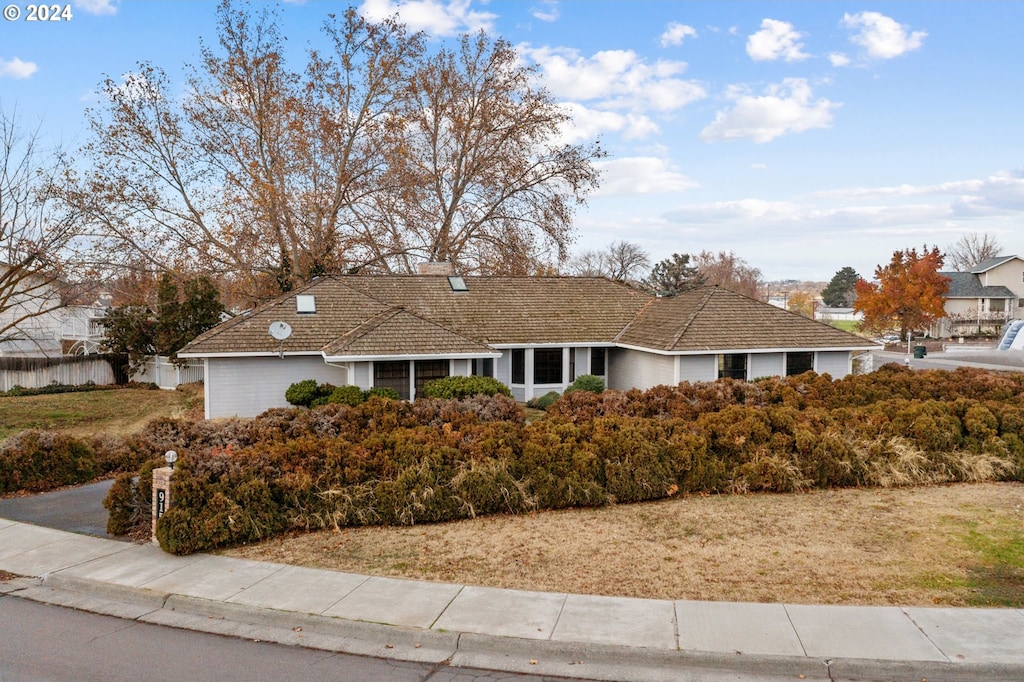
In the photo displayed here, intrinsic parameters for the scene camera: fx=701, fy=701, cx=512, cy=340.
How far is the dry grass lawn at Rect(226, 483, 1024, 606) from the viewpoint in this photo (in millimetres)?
7457

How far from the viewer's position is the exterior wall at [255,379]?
21344 mm

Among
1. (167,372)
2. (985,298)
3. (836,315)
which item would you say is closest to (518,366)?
(167,372)

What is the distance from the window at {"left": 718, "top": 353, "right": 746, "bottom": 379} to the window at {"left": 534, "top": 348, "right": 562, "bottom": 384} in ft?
18.7

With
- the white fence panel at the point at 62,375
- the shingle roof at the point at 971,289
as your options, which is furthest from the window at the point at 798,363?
the shingle roof at the point at 971,289

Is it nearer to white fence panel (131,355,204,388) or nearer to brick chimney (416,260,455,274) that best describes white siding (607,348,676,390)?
brick chimney (416,260,455,274)

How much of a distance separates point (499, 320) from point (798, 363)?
1053 centimetres

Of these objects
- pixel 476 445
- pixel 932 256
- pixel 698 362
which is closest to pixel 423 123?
pixel 698 362

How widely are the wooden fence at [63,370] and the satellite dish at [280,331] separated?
17.5 m

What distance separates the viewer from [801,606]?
6.92 meters

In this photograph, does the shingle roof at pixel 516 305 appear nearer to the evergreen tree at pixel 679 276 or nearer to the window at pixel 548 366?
the window at pixel 548 366

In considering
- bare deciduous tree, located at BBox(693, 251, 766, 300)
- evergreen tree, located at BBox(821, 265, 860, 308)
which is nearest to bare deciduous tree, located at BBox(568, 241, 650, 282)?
bare deciduous tree, located at BBox(693, 251, 766, 300)

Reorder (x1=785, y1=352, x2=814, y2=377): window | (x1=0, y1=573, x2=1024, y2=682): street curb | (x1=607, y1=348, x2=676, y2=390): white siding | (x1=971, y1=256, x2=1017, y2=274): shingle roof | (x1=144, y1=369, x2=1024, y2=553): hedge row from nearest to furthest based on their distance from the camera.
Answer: (x1=0, y1=573, x2=1024, y2=682): street curb < (x1=144, y1=369, x2=1024, y2=553): hedge row < (x1=607, y1=348, x2=676, y2=390): white siding < (x1=785, y1=352, x2=814, y2=377): window < (x1=971, y1=256, x2=1017, y2=274): shingle roof

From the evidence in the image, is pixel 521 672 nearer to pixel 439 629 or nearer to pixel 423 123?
pixel 439 629

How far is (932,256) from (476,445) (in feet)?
175
